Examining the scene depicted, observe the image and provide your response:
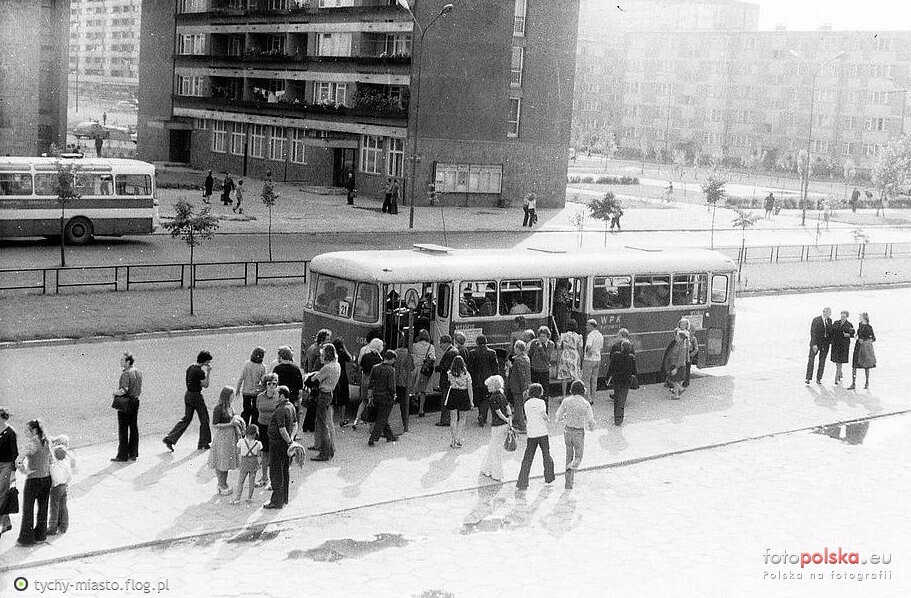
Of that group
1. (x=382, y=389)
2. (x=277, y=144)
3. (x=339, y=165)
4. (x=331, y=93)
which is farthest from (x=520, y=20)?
(x=382, y=389)

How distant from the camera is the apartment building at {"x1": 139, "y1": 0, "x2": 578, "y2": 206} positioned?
5812 cm

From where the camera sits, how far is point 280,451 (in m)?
14.3

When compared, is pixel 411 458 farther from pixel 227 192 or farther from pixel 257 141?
pixel 257 141

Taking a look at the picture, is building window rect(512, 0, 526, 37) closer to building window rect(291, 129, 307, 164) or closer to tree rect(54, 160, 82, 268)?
building window rect(291, 129, 307, 164)

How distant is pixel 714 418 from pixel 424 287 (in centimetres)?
569

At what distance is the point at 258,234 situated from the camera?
4222 cm

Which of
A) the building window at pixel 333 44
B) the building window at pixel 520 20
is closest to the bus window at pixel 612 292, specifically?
the building window at pixel 520 20

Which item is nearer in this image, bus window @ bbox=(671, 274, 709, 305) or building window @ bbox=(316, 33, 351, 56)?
bus window @ bbox=(671, 274, 709, 305)

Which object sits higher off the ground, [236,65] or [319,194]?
[236,65]

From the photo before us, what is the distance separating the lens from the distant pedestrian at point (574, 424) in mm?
16125

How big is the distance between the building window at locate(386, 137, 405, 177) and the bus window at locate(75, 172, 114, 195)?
77.8 ft

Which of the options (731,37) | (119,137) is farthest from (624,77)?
(119,137)

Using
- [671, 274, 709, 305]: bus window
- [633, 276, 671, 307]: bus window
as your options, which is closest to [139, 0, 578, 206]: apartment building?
[671, 274, 709, 305]: bus window

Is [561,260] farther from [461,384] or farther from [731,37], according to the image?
[731,37]
